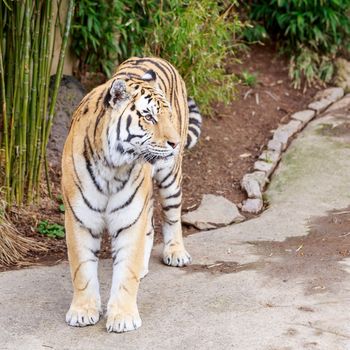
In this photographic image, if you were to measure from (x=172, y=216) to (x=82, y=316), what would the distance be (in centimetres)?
116

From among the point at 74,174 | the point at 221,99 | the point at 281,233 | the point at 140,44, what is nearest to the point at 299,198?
the point at 281,233

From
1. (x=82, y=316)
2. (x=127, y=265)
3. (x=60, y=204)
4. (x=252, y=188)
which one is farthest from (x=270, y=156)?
(x=82, y=316)

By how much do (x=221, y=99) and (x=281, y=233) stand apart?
2.00 metres

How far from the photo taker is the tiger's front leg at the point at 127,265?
14.6ft

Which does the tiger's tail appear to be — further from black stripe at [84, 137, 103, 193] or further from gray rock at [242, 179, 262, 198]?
black stripe at [84, 137, 103, 193]

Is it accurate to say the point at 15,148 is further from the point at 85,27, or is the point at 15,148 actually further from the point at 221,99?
the point at 221,99

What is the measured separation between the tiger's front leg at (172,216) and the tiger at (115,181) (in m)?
0.70

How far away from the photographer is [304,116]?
8.07m

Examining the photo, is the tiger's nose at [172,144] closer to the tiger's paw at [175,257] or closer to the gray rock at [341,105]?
the tiger's paw at [175,257]

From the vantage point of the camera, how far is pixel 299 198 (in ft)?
21.2

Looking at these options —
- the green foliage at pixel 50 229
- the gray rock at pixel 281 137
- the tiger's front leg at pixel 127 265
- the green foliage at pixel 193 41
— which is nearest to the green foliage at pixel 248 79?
the gray rock at pixel 281 137

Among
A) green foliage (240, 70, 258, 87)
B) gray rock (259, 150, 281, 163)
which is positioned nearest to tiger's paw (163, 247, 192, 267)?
gray rock (259, 150, 281, 163)

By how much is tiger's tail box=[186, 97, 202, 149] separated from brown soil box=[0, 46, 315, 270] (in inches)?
28.2

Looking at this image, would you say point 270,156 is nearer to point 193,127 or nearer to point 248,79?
point 248,79
